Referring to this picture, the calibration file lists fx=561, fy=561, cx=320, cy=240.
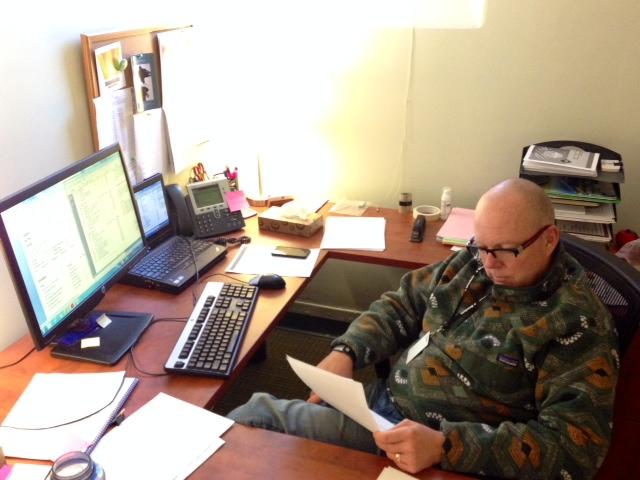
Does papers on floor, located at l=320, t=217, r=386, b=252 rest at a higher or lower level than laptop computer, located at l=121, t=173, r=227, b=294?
lower

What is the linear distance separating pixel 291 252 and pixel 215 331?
1.84ft

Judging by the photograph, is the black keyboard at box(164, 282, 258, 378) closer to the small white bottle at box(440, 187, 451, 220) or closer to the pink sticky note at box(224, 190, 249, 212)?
the pink sticky note at box(224, 190, 249, 212)

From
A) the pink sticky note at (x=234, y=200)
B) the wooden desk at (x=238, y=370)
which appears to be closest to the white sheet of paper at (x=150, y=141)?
the pink sticky note at (x=234, y=200)

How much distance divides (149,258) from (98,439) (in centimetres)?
79

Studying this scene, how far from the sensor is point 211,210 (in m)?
2.13

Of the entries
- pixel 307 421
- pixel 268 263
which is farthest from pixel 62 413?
pixel 268 263

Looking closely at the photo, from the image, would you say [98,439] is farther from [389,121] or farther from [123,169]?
[389,121]

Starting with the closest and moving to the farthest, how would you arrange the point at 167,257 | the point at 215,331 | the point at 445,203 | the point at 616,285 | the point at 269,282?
the point at 616,285
the point at 215,331
the point at 269,282
the point at 167,257
the point at 445,203

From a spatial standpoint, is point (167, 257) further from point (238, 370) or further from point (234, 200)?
point (238, 370)

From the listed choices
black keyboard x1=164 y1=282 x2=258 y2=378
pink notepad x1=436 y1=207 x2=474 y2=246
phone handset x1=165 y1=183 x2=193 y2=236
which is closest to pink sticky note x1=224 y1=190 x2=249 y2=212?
phone handset x1=165 y1=183 x2=193 y2=236

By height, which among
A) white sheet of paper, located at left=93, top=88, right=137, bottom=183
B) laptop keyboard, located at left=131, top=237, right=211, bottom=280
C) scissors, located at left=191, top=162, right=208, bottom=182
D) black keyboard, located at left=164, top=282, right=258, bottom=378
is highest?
white sheet of paper, located at left=93, top=88, right=137, bottom=183

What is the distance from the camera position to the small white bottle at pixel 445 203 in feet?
7.25

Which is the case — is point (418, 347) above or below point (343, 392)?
below

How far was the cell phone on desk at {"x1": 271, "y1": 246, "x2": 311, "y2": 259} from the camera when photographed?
6.36ft
